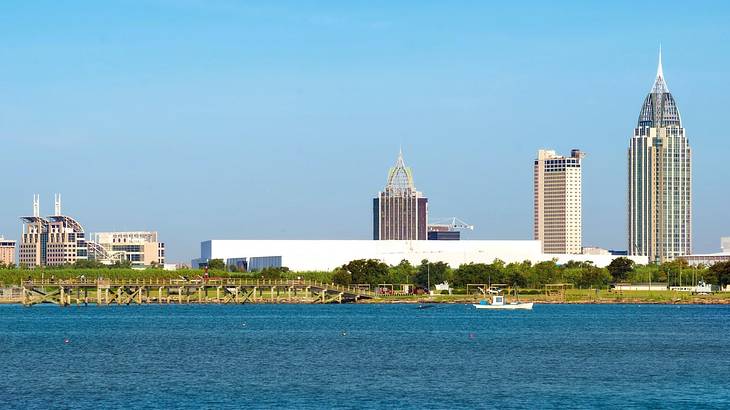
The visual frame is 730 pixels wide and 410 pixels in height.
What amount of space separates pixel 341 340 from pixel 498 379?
1352 inches

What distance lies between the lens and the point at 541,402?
66688 millimetres

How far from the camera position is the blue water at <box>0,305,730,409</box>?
68.4 meters

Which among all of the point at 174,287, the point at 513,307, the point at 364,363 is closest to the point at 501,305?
the point at 513,307

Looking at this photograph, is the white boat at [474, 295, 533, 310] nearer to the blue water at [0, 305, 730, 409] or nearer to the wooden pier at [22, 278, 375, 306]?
the wooden pier at [22, 278, 375, 306]

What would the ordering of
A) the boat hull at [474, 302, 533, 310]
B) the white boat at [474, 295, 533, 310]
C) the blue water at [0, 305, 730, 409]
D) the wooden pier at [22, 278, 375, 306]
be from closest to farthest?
1. the blue water at [0, 305, 730, 409]
2. the white boat at [474, 295, 533, 310]
3. the boat hull at [474, 302, 533, 310]
4. the wooden pier at [22, 278, 375, 306]

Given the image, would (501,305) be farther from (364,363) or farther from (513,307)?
(364,363)

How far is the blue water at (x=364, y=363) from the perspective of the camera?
6838 cm

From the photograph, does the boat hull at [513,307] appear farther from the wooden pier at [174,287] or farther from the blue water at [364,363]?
the blue water at [364,363]

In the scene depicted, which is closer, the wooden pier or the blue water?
the blue water

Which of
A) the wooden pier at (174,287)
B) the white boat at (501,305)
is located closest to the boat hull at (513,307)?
the white boat at (501,305)

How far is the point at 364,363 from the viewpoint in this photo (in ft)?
288

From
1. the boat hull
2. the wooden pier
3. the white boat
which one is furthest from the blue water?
the wooden pier

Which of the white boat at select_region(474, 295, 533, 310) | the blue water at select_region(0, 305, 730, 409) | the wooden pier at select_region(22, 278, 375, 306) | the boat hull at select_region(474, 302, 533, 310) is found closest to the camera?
the blue water at select_region(0, 305, 730, 409)

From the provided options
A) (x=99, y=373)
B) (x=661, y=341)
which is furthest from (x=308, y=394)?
(x=661, y=341)
